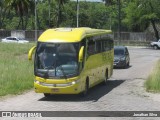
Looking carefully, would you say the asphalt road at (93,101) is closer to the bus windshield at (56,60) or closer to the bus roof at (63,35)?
the bus windshield at (56,60)

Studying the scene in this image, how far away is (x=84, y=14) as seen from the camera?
371 feet

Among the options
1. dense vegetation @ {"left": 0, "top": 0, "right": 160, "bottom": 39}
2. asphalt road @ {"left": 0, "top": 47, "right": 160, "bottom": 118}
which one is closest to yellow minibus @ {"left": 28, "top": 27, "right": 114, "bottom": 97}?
asphalt road @ {"left": 0, "top": 47, "right": 160, "bottom": 118}

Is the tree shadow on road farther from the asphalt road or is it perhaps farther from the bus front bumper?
the bus front bumper

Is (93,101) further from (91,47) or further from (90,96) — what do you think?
(91,47)

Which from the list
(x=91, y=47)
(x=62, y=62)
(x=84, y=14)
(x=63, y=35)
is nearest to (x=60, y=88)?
(x=62, y=62)

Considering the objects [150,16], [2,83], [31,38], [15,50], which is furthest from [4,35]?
[2,83]

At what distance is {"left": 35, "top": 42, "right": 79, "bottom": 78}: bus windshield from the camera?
1844 centimetres

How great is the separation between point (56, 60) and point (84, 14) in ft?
312

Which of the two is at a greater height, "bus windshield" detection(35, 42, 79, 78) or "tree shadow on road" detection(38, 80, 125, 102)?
"bus windshield" detection(35, 42, 79, 78)

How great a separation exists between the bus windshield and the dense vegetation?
5672 centimetres

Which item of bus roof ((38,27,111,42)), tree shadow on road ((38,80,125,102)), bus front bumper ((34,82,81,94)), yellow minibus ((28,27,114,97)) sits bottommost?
tree shadow on road ((38,80,125,102))

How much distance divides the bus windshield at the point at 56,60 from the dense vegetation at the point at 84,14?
56.7m

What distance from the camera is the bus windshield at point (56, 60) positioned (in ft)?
60.5

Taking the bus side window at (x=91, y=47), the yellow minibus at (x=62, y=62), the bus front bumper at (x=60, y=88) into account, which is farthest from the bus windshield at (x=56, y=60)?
the bus side window at (x=91, y=47)
